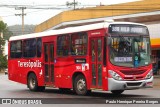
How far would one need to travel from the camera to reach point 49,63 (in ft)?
66.8

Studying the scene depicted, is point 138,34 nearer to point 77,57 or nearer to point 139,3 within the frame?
point 77,57

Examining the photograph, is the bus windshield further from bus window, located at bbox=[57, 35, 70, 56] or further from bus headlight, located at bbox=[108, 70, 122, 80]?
bus window, located at bbox=[57, 35, 70, 56]

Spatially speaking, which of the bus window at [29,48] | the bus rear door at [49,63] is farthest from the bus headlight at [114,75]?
the bus window at [29,48]

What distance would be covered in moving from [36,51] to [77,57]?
378 cm

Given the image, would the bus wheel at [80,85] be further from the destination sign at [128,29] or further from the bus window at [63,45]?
the destination sign at [128,29]

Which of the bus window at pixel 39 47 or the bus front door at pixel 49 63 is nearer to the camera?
the bus front door at pixel 49 63

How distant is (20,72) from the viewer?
2300 centimetres

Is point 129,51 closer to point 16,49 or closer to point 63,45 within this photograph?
point 63,45

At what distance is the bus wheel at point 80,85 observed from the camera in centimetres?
1788

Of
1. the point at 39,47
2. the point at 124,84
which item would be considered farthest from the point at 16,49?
the point at 124,84

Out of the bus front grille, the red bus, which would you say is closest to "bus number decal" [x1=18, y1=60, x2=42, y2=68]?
the red bus

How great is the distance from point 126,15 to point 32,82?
706 inches

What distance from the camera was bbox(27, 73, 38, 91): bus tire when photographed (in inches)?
858

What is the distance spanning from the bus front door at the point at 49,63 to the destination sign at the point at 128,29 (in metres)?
4.27
